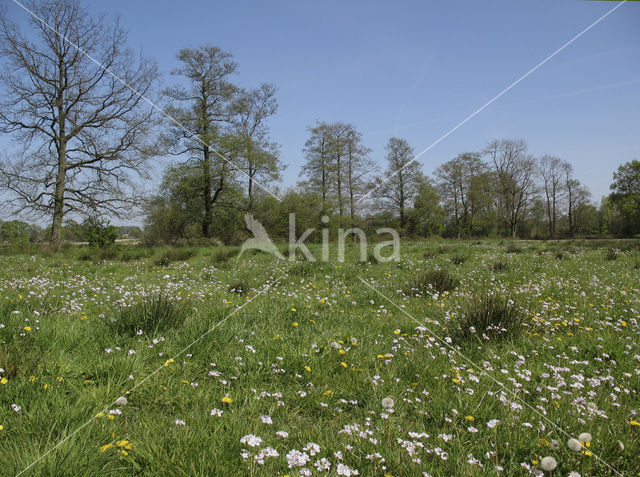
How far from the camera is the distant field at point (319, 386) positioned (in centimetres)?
200

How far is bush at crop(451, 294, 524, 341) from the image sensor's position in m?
4.07

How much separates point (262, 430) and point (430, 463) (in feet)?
3.47

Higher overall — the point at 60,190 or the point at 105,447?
Result: the point at 60,190

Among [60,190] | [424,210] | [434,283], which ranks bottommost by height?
[434,283]

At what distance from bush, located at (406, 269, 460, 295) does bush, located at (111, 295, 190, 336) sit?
3958mm

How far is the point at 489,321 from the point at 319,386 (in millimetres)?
2495

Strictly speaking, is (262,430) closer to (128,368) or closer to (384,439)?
(384,439)

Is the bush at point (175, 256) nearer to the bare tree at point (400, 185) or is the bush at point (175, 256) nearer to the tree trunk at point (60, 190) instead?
the tree trunk at point (60, 190)

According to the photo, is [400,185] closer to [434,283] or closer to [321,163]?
[321,163]

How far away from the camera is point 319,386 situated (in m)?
2.92

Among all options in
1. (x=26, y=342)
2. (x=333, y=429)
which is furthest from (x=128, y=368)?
(x=333, y=429)

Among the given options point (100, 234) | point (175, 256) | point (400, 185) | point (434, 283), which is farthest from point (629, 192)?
point (100, 234)

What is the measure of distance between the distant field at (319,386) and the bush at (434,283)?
1.88ft

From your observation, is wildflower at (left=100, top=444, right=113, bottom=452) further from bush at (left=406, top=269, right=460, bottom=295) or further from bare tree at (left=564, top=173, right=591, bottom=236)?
bare tree at (left=564, top=173, right=591, bottom=236)
